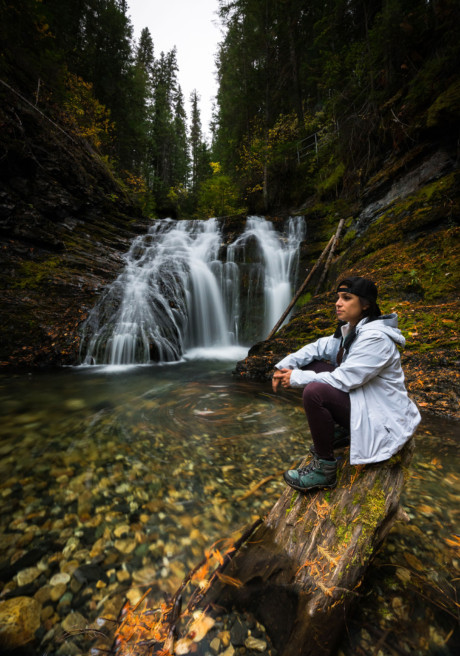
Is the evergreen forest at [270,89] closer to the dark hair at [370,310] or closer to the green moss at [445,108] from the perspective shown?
the green moss at [445,108]

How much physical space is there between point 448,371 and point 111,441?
5136mm

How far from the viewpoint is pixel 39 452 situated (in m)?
3.12

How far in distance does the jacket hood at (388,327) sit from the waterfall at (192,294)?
7671 millimetres

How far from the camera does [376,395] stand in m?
1.78

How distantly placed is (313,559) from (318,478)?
45 cm

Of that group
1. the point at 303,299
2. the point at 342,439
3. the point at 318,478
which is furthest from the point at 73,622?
the point at 303,299

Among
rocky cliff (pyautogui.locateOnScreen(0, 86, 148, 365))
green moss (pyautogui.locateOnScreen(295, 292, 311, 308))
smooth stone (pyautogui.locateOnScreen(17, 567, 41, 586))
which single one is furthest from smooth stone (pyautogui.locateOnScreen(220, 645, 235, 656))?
green moss (pyautogui.locateOnScreen(295, 292, 311, 308))

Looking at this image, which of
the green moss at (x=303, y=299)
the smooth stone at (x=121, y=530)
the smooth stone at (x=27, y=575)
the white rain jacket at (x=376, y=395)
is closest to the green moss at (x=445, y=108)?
the green moss at (x=303, y=299)

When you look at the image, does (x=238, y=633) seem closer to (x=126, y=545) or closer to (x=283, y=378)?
(x=126, y=545)

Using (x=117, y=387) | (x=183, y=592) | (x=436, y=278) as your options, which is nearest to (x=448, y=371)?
(x=436, y=278)

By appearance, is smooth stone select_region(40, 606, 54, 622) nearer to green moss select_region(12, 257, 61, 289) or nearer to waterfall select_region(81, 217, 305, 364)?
waterfall select_region(81, 217, 305, 364)

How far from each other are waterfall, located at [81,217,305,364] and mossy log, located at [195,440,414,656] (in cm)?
730

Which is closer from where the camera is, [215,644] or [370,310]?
[215,644]

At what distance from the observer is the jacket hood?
1.80 m
